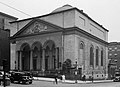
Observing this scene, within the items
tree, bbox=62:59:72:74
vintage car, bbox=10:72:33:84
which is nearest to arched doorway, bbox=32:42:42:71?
tree, bbox=62:59:72:74

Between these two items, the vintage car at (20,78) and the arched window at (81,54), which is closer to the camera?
the vintage car at (20,78)

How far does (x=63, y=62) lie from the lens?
5091 centimetres

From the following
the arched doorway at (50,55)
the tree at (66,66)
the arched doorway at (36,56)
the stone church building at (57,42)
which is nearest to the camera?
the tree at (66,66)

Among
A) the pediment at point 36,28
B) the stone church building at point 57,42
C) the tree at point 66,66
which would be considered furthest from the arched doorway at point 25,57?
the tree at point 66,66

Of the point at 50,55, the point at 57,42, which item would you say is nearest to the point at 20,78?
the point at 57,42

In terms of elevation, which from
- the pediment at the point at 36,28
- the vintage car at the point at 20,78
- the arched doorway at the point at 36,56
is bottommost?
the vintage car at the point at 20,78

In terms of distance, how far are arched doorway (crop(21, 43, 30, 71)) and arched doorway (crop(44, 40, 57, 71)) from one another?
6.49 meters

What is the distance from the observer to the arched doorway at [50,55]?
55775 millimetres

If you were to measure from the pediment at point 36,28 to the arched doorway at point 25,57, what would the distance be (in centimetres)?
363

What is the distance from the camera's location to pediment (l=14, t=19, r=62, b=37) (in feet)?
181

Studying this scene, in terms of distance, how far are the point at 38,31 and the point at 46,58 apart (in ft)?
24.2

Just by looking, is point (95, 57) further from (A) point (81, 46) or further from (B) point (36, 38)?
(B) point (36, 38)

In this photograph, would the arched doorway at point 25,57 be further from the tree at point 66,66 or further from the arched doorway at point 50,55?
the tree at point 66,66

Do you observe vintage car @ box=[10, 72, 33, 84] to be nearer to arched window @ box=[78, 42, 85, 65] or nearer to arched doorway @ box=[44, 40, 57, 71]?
arched window @ box=[78, 42, 85, 65]
